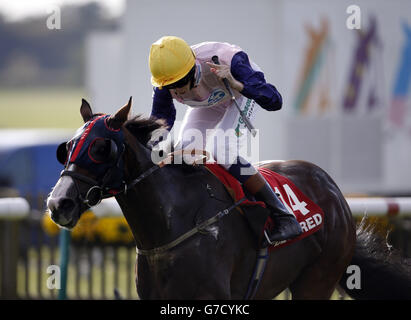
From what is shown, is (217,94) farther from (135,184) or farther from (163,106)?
(135,184)

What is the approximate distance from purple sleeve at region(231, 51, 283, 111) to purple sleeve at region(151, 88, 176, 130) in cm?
42

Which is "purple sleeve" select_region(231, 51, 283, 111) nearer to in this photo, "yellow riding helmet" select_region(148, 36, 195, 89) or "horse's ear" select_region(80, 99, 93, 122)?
"yellow riding helmet" select_region(148, 36, 195, 89)

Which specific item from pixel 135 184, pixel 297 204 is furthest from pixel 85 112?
pixel 297 204

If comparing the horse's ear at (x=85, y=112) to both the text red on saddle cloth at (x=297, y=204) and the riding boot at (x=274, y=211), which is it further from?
the text red on saddle cloth at (x=297, y=204)

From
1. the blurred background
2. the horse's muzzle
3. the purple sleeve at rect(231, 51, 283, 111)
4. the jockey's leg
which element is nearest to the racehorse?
Result: the horse's muzzle

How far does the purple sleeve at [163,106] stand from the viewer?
4.40m

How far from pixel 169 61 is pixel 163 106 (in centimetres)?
48

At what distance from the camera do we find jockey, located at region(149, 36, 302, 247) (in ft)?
13.3

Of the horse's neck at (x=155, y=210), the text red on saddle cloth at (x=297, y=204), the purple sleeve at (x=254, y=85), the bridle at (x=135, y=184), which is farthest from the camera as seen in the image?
the text red on saddle cloth at (x=297, y=204)

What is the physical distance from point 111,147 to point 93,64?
946 cm

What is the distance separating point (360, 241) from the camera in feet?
16.6

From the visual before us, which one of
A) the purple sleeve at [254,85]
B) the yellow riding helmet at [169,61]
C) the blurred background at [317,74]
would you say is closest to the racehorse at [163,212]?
the yellow riding helmet at [169,61]

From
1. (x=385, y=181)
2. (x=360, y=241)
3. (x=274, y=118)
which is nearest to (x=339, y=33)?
(x=274, y=118)

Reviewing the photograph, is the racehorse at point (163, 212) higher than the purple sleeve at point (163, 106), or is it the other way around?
the purple sleeve at point (163, 106)
